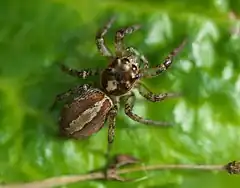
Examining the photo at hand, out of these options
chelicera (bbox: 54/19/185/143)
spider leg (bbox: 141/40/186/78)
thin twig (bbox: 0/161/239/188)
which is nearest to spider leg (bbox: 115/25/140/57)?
chelicera (bbox: 54/19/185/143)

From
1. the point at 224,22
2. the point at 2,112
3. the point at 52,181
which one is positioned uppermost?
the point at 224,22

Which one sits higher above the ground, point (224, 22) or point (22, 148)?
point (224, 22)

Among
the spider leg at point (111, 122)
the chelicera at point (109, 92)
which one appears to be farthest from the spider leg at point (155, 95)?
the spider leg at point (111, 122)

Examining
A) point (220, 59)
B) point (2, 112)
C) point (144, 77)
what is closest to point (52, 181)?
point (2, 112)

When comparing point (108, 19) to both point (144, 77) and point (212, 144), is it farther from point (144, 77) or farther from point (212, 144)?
point (212, 144)

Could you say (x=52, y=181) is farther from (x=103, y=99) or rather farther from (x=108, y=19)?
(x=108, y=19)

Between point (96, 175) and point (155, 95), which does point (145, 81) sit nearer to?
point (155, 95)

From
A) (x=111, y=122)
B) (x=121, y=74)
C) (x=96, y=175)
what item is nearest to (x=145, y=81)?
(x=121, y=74)
